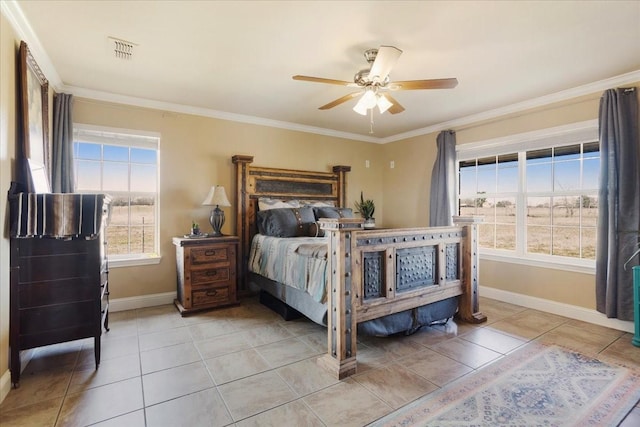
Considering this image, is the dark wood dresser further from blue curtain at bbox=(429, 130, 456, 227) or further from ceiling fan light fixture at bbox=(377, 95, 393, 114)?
blue curtain at bbox=(429, 130, 456, 227)

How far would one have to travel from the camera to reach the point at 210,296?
350 centimetres

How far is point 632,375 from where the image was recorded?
7.09ft

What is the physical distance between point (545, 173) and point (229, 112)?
409cm

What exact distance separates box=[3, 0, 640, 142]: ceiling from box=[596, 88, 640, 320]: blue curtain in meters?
0.39

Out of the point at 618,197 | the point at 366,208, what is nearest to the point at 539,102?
the point at 618,197

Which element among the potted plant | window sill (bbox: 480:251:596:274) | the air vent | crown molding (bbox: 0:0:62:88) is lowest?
window sill (bbox: 480:251:596:274)

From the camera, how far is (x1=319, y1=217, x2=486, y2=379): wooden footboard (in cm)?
217

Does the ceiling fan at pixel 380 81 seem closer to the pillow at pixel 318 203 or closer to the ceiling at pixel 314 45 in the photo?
the ceiling at pixel 314 45

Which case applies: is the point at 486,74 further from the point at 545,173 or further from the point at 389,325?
the point at 389,325

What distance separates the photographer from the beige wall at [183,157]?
3.54 meters

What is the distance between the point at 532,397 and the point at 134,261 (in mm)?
3959

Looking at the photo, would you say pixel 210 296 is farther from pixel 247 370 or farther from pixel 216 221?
pixel 247 370

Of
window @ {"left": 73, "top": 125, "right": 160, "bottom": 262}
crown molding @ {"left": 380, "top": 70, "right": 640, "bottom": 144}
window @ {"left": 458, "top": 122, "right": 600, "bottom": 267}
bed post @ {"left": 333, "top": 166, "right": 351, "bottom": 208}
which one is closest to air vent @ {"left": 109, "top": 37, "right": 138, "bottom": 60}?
window @ {"left": 73, "top": 125, "right": 160, "bottom": 262}

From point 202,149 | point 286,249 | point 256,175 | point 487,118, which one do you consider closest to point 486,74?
point 487,118
